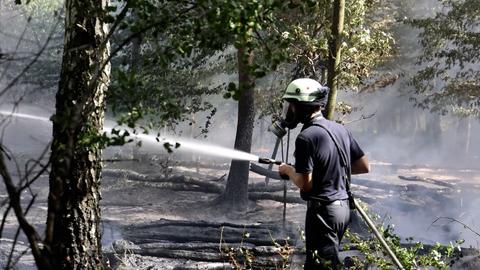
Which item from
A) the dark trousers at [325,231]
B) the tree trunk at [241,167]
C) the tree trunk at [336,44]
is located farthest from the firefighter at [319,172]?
the tree trunk at [241,167]

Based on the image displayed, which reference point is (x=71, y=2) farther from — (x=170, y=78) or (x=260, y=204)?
(x=260, y=204)

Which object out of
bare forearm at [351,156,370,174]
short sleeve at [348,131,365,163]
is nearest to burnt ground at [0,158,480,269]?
bare forearm at [351,156,370,174]

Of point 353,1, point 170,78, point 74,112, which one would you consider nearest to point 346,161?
point 74,112

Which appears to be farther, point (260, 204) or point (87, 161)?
point (260, 204)

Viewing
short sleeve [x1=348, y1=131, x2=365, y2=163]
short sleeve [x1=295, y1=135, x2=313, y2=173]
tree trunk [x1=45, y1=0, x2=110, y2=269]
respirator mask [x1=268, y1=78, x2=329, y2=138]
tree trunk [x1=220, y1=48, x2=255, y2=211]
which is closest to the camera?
tree trunk [x1=45, y1=0, x2=110, y2=269]

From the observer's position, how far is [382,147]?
47281 millimetres

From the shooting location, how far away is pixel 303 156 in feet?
14.9

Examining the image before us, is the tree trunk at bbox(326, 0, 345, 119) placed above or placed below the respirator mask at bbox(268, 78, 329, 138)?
above

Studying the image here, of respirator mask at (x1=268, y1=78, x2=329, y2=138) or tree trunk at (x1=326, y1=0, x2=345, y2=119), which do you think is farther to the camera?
tree trunk at (x1=326, y1=0, x2=345, y2=119)

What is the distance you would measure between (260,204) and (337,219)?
12.6 meters

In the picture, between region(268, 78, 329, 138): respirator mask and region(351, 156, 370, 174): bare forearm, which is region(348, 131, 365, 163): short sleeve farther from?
region(268, 78, 329, 138): respirator mask

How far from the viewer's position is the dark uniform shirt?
455cm

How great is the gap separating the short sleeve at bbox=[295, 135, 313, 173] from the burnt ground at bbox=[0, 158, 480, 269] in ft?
3.27

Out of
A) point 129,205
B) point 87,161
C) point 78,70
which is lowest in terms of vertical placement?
point 129,205
